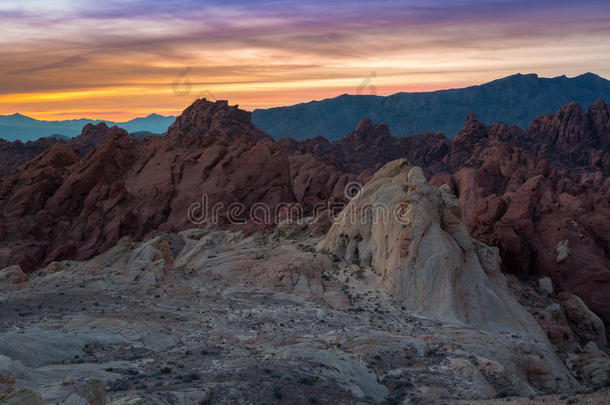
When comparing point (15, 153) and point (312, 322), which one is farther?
point (15, 153)

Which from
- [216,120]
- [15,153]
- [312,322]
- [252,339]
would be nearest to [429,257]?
[312,322]

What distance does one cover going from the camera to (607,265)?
40188 millimetres

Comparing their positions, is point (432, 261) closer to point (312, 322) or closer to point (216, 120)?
point (312, 322)

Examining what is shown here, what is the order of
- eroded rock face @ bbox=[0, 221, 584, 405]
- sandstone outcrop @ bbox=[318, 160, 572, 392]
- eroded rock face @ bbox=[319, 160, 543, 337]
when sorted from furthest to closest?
eroded rock face @ bbox=[319, 160, 543, 337] < sandstone outcrop @ bbox=[318, 160, 572, 392] < eroded rock face @ bbox=[0, 221, 584, 405]

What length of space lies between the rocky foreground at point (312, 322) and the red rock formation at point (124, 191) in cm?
1408

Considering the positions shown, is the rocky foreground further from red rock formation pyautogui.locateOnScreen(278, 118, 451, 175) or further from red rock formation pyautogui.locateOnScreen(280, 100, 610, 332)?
red rock formation pyautogui.locateOnScreen(278, 118, 451, 175)

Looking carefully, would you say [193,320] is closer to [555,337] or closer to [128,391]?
[128,391]

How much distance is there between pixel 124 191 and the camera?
2314 inches

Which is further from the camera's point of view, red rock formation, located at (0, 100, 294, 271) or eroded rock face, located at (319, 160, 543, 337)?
red rock formation, located at (0, 100, 294, 271)

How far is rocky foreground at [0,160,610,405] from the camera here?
14.8 m

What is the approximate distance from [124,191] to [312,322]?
40.1 m

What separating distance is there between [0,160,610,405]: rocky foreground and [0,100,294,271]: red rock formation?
1408cm

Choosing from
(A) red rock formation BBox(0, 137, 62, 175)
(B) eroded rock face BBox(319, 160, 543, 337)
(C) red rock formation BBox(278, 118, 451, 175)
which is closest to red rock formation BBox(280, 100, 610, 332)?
(C) red rock formation BBox(278, 118, 451, 175)

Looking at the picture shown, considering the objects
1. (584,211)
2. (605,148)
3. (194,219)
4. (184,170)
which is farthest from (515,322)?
(605,148)
